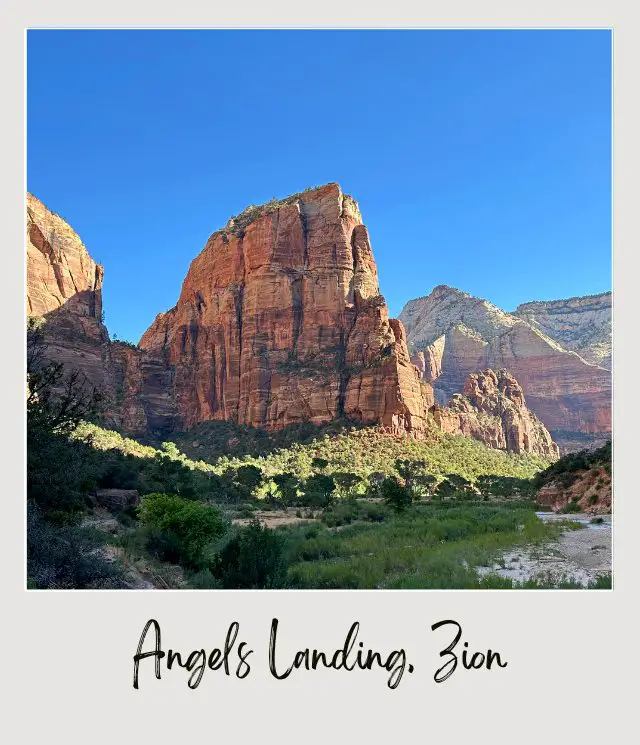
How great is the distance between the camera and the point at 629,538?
8375mm

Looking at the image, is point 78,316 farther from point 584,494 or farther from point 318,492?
point 584,494

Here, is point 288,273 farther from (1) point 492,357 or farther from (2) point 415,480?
(1) point 492,357

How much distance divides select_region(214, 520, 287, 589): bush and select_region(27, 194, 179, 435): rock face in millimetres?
48444

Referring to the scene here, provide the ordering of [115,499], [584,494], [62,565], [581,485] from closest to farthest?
[62,565] < [115,499] < [584,494] < [581,485]

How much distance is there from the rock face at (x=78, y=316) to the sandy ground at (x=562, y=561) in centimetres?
4845

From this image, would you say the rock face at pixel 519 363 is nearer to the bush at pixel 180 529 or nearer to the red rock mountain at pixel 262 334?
the red rock mountain at pixel 262 334

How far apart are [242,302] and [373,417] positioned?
107 feet

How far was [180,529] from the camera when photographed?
17656 millimetres

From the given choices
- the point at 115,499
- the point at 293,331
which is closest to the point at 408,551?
the point at 115,499

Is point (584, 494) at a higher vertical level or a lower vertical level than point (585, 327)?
lower

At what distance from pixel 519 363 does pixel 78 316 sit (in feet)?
410

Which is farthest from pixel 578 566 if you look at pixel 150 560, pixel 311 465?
pixel 311 465

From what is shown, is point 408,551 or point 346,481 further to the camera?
point 346,481

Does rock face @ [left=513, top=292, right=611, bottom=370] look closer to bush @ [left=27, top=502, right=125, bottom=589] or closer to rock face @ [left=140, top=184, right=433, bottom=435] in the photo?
rock face @ [left=140, top=184, right=433, bottom=435]
